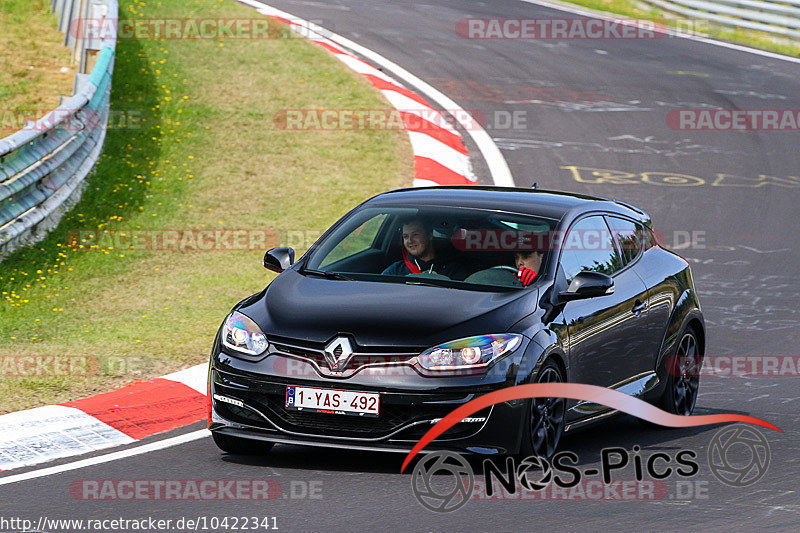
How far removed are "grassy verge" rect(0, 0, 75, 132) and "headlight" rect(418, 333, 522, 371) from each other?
1090cm

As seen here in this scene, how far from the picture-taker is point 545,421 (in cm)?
711

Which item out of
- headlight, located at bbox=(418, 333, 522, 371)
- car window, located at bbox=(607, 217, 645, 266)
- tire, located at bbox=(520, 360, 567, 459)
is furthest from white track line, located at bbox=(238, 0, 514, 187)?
headlight, located at bbox=(418, 333, 522, 371)

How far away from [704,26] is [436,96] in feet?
33.8

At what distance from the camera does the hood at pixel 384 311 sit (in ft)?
22.4

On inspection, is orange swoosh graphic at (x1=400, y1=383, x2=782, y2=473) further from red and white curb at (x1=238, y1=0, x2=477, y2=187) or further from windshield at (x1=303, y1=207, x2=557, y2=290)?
red and white curb at (x1=238, y1=0, x2=477, y2=187)

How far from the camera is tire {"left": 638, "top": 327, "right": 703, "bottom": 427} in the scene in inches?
341

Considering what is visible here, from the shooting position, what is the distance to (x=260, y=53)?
20.0m

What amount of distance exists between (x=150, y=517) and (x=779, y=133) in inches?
587

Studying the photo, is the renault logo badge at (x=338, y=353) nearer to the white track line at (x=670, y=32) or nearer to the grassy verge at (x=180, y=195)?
the grassy verge at (x=180, y=195)

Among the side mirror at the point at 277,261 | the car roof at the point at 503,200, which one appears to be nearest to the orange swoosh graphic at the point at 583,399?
the car roof at the point at 503,200

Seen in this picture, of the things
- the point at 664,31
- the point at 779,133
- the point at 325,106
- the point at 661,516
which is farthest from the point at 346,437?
the point at 664,31

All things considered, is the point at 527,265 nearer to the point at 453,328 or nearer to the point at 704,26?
the point at 453,328

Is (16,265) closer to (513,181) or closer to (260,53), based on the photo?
(513,181)

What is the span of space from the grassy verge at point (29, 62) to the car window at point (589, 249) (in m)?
10.0
